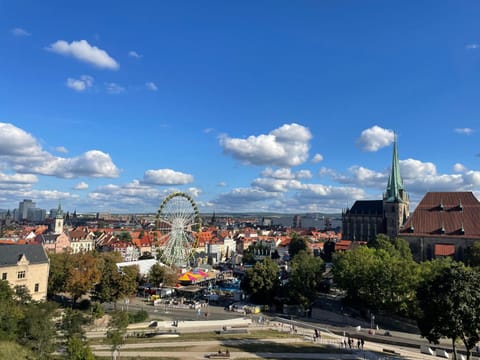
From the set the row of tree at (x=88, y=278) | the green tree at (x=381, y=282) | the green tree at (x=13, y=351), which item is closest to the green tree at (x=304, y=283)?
the green tree at (x=381, y=282)

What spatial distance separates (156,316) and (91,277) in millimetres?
10976

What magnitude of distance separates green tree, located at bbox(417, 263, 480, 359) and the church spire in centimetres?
7648

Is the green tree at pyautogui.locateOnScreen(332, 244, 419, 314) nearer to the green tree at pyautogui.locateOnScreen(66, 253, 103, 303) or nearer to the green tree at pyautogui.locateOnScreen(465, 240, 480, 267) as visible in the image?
the green tree at pyautogui.locateOnScreen(465, 240, 480, 267)

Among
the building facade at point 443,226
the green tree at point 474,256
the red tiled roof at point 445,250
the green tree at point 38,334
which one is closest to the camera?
the green tree at point 38,334

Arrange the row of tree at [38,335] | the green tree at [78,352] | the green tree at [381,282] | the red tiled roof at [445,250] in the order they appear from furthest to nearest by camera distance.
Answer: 1. the red tiled roof at [445,250]
2. the green tree at [381,282]
3. the row of tree at [38,335]
4. the green tree at [78,352]

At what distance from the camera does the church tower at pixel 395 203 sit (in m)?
102

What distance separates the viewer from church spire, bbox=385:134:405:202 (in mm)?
105281

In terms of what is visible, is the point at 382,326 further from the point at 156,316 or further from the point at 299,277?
the point at 156,316

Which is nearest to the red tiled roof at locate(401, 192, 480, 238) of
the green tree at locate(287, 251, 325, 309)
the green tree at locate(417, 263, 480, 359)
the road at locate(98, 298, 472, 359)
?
the green tree at locate(287, 251, 325, 309)

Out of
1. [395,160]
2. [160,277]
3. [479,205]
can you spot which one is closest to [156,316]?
[160,277]

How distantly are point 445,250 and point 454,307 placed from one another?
61027 mm

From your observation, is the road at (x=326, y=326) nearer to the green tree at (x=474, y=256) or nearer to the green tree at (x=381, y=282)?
the green tree at (x=381, y=282)

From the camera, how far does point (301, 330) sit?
4547 centimetres

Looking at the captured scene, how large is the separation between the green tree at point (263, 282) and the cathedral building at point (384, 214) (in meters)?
42.5
